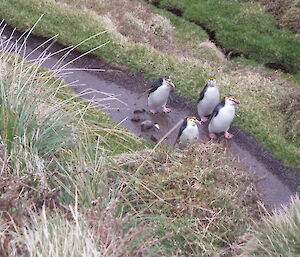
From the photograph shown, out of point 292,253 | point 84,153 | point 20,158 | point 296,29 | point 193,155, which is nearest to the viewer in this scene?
point 292,253

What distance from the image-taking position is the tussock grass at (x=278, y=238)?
4082mm

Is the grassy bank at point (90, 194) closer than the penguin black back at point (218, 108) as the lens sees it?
Yes

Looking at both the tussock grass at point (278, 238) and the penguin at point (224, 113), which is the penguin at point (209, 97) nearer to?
the penguin at point (224, 113)

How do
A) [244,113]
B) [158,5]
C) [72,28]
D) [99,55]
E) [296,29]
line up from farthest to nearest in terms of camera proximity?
[158,5], [296,29], [72,28], [99,55], [244,113]

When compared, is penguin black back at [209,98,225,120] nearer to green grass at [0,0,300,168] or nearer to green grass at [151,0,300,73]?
green grass at [0,0,300,168]

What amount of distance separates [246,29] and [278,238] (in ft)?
32.8

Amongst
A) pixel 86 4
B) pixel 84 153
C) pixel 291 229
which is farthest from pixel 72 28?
pixel 291 229

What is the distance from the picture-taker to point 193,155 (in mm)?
6516

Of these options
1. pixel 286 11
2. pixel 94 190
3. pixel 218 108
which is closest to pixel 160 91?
pixel 218 108

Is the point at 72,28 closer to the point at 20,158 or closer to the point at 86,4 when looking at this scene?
the point at 86,4

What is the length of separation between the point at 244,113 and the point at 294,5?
19.9ft

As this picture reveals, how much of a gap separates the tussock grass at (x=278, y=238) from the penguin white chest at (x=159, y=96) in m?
4.41

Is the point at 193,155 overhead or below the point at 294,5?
below

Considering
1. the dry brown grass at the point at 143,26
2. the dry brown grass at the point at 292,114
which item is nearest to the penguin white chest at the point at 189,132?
the dry brown grass at the point at 292,114
